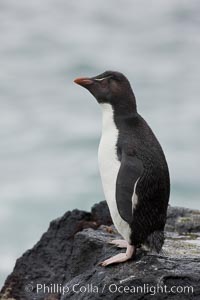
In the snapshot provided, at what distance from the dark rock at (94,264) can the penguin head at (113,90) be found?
1.39 m

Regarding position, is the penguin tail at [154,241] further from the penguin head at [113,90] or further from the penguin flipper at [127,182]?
the penguin head at [113,90]

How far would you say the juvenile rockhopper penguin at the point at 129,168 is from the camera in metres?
8.24

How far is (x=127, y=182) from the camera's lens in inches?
324

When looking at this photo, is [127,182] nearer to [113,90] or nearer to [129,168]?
[129,168]

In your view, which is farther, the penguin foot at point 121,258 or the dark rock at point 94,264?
the penguin foot at point 121,258

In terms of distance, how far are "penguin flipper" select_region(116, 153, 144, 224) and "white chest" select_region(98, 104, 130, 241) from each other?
0.11 metres

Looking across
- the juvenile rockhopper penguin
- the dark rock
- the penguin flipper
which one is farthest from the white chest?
the dark rock

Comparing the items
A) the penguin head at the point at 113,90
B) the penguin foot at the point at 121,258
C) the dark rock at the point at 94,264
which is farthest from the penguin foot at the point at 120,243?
the penguin head at the point at 113,90

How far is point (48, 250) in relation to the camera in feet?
37.1

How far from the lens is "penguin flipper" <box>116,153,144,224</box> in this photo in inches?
324

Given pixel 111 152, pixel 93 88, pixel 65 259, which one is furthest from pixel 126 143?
pixel 65 259

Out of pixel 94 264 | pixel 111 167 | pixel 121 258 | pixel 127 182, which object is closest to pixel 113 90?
pixel 111 167

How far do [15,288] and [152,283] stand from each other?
138 inches

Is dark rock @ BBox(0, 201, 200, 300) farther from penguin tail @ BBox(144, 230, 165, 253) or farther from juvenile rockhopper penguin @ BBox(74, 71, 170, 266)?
juvenile rockhopper penguin @ BBox(74, 71, 170, 266)
